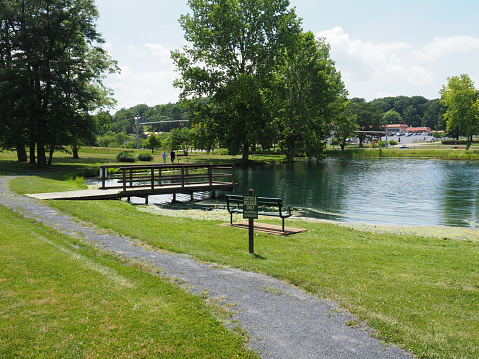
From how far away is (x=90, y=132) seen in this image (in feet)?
140

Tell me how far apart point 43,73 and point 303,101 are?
40.1 meters

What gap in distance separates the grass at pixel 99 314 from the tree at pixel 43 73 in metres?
35.2

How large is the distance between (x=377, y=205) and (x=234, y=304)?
20.3 metres

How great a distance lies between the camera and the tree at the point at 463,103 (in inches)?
3408

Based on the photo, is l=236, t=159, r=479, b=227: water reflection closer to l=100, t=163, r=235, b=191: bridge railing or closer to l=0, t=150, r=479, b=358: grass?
l=100, t=163, r=235, b=191: bridge railing

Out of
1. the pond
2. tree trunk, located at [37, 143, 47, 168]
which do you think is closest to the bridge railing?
the pond

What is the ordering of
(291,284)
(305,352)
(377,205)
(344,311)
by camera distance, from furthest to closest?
1. (377,205)
2. (291,284)
3. (344,311)
4. (305,352)

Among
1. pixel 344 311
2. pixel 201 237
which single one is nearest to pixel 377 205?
pixel 201 237

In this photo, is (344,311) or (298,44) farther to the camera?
(298,44)

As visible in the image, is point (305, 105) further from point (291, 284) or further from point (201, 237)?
point (291, 284)

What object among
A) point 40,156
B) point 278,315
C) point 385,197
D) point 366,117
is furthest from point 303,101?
point 366,117

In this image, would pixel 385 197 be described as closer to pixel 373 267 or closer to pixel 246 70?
pixel 373 267

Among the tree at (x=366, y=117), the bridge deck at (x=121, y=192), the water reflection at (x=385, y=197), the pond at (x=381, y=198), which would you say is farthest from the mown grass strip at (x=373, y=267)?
the tree at (x=366, y=117)

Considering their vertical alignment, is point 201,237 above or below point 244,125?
below
